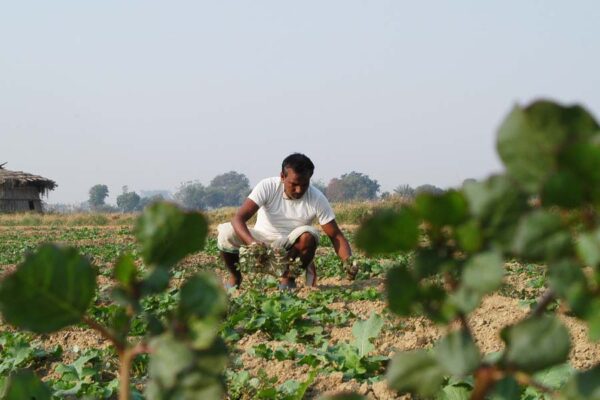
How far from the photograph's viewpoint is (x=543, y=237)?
0.43 m

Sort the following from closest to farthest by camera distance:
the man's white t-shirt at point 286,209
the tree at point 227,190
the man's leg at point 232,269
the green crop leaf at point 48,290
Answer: the green crop leaf at point 48,290 → the man's white t-shirt at point 286,209 → the man's leg at point 232,269 → the tree at point 227,190

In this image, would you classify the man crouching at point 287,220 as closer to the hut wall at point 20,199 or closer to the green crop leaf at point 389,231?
the green crop leaf at point 389,231

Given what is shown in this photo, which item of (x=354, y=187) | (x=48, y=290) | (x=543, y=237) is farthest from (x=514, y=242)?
(x=354, y=187)

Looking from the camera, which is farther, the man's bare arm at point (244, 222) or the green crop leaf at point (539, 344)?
the man's bare arm at point (244, 222)

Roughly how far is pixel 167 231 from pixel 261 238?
6.32 metres

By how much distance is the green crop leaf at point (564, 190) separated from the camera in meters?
0.42

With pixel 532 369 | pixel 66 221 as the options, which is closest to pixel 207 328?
pixel 532 369

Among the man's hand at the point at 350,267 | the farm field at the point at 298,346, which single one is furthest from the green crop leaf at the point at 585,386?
the man's hand at the point at 350,267

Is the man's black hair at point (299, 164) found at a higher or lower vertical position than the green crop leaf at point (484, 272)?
higher

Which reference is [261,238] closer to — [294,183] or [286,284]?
[286,284]

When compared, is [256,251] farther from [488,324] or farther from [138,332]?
[488,324]

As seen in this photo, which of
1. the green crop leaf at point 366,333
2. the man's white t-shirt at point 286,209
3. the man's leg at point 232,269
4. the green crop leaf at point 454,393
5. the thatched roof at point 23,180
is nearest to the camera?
the green crop leaf at point 454,393

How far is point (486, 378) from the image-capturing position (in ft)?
1.53

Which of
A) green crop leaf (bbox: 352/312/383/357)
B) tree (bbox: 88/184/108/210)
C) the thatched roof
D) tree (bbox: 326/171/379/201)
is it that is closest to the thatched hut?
the thatched roof
